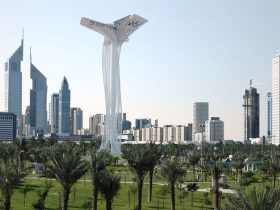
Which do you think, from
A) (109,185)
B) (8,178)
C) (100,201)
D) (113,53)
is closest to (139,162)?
(109,185)

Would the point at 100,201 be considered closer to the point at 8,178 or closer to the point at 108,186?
the point at 108,186

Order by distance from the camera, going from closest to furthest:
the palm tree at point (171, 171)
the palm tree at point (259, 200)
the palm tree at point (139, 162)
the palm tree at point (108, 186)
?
the palm tree at point (259, 200)
the palm tree at point (108, 186)
the palm tree at point (139, 162)
the palm tree at point (171, 171)

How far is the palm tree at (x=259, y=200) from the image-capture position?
812 inches

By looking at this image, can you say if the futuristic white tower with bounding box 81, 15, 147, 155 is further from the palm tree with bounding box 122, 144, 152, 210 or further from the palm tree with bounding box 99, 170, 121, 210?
the palm tree with bounding box 99, 170, 121, 210

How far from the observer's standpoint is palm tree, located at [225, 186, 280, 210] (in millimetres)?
20625

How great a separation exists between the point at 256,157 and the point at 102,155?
76.4 meters

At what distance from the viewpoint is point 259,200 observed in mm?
20656

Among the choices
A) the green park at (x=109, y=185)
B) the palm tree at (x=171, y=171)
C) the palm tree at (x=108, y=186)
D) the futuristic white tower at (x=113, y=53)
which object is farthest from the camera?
the futuristic white tower at (x=113, y=53)

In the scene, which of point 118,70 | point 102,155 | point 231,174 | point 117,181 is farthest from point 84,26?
point 117,181

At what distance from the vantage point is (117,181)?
34.7m

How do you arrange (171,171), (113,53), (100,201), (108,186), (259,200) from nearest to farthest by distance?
(259,200) < (108,186) < (171,171) < (100,201) < (113,53)

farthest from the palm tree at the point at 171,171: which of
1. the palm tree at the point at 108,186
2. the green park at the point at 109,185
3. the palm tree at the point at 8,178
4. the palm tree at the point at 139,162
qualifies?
the palm tree at the point at 8,178

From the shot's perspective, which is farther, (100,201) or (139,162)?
(100,201)

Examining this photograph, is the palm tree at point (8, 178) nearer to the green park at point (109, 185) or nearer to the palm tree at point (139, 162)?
the green park at point (109, 185)
